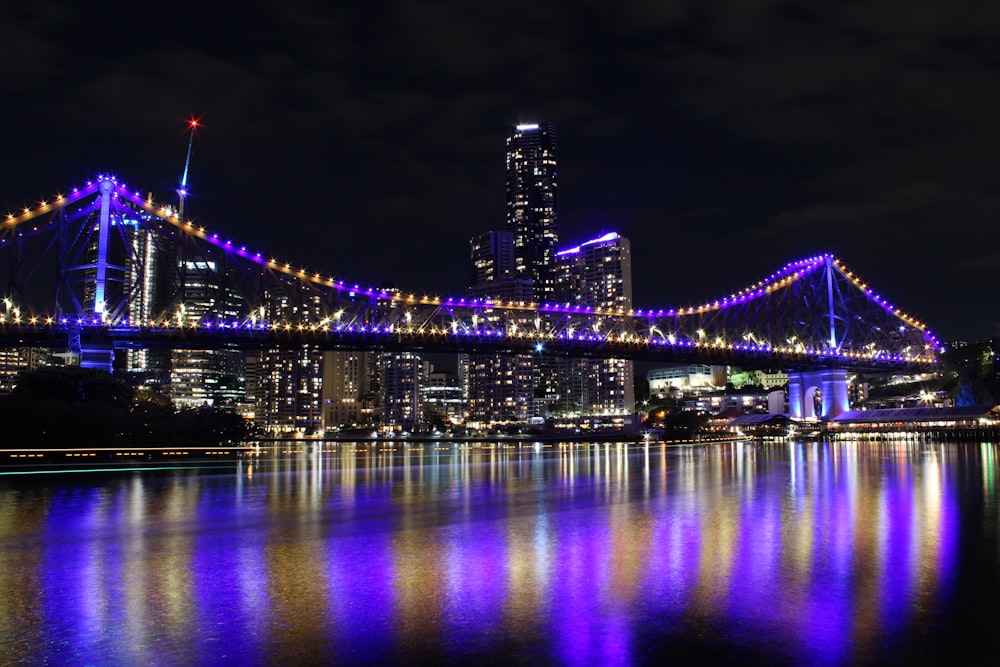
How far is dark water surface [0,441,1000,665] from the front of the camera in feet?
32.8

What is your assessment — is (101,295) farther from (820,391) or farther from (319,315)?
(820,391)

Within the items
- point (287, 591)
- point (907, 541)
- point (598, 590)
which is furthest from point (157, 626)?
point (907, 541)

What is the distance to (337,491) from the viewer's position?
104ft

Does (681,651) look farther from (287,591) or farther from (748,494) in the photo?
(748,494)

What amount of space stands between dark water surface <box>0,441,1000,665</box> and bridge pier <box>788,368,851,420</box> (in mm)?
82828

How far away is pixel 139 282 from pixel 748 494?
60005mm

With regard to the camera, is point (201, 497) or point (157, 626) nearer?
point (157, 626)

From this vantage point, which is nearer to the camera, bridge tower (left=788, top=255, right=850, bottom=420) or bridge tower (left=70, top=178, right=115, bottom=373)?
bridge tower (left=70, top=178, right=115, bottom=373)

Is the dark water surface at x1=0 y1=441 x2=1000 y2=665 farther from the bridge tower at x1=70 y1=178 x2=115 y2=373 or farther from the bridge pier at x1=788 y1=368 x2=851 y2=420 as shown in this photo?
the bridge pier at x1=788 y1=368 x2=851 y2=420

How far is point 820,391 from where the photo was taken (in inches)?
4323

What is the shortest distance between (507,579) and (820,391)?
343 feet

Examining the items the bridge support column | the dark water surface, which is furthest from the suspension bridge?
the dark water surface

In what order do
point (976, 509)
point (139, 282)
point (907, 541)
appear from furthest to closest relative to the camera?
point (139, 282)
point (976, 509)
point (907, 541)

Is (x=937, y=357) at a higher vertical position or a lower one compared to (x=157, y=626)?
higher
